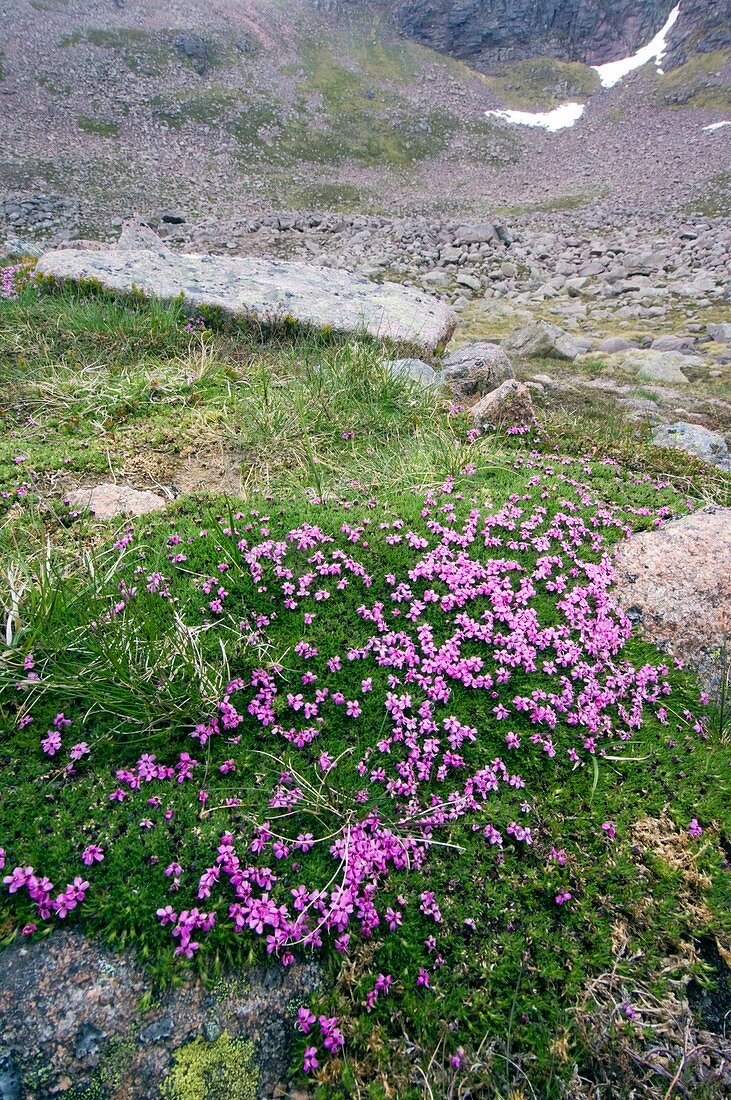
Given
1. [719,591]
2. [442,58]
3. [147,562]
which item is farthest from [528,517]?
[442,58]

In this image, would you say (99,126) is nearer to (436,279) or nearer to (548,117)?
(436,279)

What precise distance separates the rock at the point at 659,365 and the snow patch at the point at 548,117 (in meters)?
78.4

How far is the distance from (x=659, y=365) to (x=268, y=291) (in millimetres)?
10154

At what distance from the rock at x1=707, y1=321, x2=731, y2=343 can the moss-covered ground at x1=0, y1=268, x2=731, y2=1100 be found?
1453 cm

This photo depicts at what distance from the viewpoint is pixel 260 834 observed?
3.48 m

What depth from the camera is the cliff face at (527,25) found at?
297ft

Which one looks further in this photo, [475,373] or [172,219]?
[172,219]

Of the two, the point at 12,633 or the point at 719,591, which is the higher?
the point at 719,591

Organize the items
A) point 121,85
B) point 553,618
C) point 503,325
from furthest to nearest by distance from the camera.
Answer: point 121,85 < point 503,325 < point 553,618

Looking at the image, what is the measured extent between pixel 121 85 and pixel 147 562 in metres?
77.6

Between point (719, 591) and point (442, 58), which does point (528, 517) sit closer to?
point (719, 591)

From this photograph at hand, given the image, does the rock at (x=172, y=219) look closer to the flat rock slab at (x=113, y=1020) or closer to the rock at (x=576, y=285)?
the rock at (x=576, y=285)

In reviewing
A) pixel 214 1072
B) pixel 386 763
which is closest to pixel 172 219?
pixel 386 763

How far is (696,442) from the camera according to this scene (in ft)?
31.0
